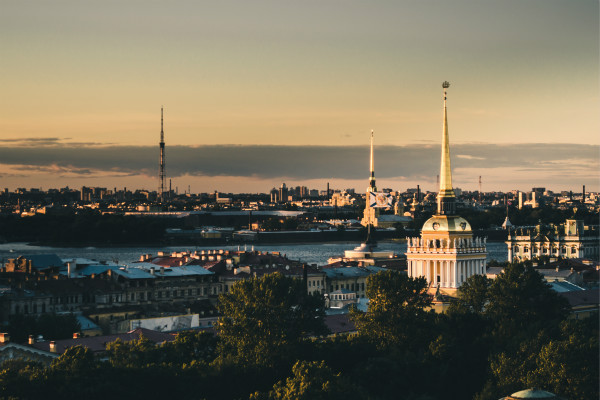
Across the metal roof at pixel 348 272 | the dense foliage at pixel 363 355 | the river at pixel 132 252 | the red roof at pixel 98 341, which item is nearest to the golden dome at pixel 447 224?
the dense foliage at pixel 363 355

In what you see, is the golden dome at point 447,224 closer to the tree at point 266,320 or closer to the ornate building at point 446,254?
the ornate building at point 446,254

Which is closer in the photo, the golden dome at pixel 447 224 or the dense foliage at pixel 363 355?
the dense foliage at pixel 363 355

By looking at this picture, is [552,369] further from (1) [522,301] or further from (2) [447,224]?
(2) [447,224]

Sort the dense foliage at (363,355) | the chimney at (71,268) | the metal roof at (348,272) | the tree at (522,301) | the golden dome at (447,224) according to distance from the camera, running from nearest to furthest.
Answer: the dense foliage at (363,355) < the tree at (522,301) < the golden dome at (447,224) < the chimney at (71,268) < the metal roof at (348,272)

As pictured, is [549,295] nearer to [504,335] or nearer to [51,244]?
[504,335]

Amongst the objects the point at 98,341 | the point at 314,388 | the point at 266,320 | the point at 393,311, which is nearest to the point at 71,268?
the point at 98,341

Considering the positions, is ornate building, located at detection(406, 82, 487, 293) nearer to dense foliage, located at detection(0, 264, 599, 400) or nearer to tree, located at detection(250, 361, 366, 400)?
dense foliage, located at detection(0, 264, 599, 400)

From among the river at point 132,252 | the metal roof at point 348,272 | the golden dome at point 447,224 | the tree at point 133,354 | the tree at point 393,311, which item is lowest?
the river at point 132,252
